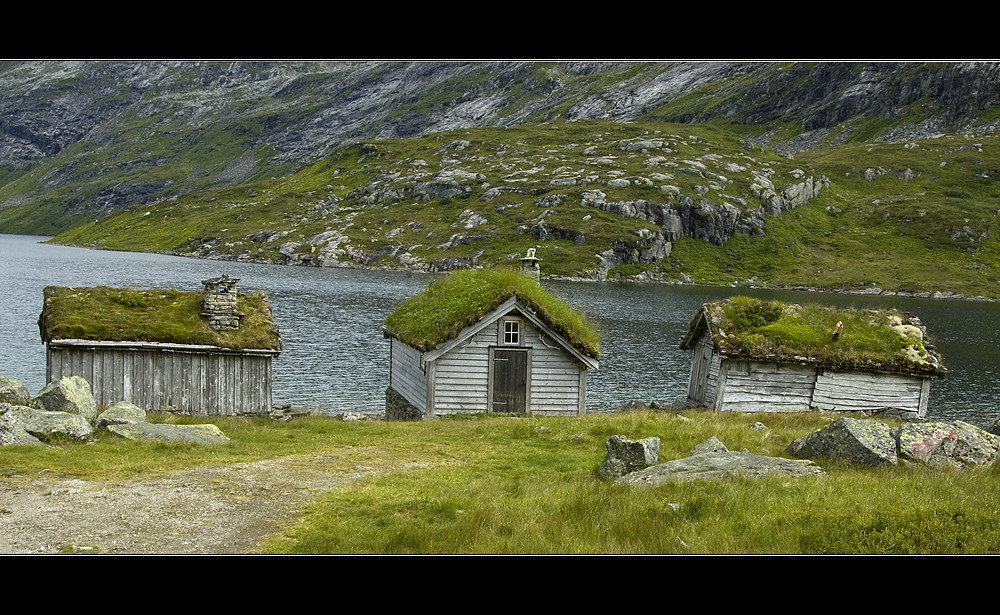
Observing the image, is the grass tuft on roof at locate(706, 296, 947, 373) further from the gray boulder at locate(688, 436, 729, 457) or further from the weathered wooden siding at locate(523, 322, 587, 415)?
the gray boulder at locate(688, 436, 729, 457)

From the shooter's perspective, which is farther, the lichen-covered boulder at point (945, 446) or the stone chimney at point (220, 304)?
the stone chimney at point (220, 304)

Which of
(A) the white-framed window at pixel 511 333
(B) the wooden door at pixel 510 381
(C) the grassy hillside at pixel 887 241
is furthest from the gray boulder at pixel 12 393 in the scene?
(C) the grassy hillside at pixel 887 241

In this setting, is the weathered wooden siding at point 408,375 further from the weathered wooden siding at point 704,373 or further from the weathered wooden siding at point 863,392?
the weathered wooden siding at point 863,392

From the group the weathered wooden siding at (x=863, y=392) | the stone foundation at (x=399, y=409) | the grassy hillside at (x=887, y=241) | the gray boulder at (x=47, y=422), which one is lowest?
the stone foundation at (x=399, y=409)

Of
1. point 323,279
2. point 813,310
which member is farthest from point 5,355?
point 323,279

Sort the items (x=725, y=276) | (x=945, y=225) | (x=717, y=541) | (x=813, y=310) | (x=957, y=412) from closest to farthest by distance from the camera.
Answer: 1. (x=717, y=541)
2. (x=813, y=310)
3. (x=957, y=412)
4. (x=725, y=276)
5. (x=945, y=225)

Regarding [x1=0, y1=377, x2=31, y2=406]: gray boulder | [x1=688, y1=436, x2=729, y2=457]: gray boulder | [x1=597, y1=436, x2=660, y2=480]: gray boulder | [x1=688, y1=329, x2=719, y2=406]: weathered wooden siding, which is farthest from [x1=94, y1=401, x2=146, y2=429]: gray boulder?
[x1=688, y1=329, x2=719, y2=406]: weathered wooden siding

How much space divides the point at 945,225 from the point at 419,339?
6791 inches

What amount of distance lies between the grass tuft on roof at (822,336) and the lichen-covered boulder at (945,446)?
17829 mm

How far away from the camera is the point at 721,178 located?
611 feet

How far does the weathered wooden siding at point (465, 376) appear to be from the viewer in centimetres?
2945

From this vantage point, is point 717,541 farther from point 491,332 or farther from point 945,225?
point 945,225

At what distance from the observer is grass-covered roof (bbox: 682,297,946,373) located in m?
32.0

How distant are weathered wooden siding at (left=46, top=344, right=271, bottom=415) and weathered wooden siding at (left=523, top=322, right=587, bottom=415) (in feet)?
34.1
